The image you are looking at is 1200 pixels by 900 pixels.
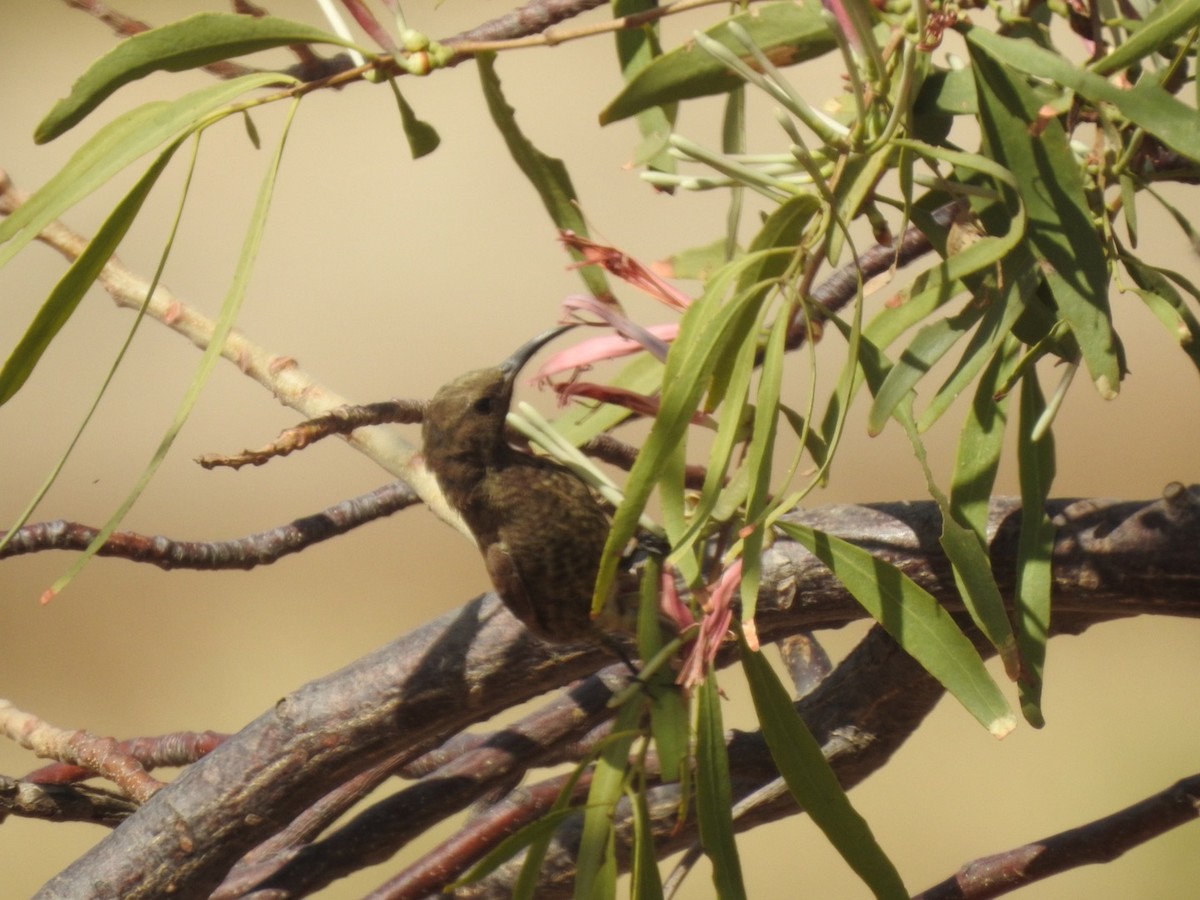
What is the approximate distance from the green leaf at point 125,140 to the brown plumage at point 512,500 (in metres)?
0.28

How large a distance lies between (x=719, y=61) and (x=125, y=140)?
0.23 m

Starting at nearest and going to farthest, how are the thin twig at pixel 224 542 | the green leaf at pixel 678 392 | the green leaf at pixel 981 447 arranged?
the green leaf at pixel 678 392 → the green leaf at pixel 981 447 → the thin twig at pixel 224 542

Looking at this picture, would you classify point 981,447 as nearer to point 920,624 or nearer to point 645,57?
point 920,624

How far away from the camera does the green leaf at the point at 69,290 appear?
0.43 meters

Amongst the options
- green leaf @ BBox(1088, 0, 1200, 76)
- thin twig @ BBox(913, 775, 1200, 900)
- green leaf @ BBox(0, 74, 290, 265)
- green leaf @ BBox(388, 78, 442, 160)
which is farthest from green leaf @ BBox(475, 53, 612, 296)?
thin twig @ BBox(913, 775, 1200, 900)

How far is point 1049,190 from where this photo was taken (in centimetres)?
42

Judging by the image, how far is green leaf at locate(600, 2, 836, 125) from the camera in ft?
1.32

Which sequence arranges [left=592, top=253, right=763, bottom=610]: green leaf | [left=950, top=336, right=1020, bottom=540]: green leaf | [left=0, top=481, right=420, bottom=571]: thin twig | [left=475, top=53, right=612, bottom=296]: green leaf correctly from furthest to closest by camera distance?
[left=0, top=481, right=420, bottom=571]: thin twig
[left=475, top=53, right=612, bottom=296]: green leaf
[left=950, top=336, right=1020, bottom=540]: green leaf
[left=592, top=253, right=763, bottom=610]: green leaf

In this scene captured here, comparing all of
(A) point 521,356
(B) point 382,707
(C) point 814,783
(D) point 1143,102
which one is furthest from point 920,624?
(A) point 521,356

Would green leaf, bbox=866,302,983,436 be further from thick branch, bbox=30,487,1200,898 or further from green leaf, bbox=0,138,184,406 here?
green leaf, bbox=0,138,184,406

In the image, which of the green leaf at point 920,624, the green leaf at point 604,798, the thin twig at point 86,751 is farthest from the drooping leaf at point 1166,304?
the thin twig at point 86,751

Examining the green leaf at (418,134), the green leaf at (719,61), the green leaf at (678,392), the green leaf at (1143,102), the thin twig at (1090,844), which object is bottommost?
the thin twig at (1090,844)

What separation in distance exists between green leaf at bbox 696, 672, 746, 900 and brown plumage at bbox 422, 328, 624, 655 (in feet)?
0.63

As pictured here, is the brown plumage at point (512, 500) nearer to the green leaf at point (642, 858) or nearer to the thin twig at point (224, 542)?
the thin twig at point (224, 542)
